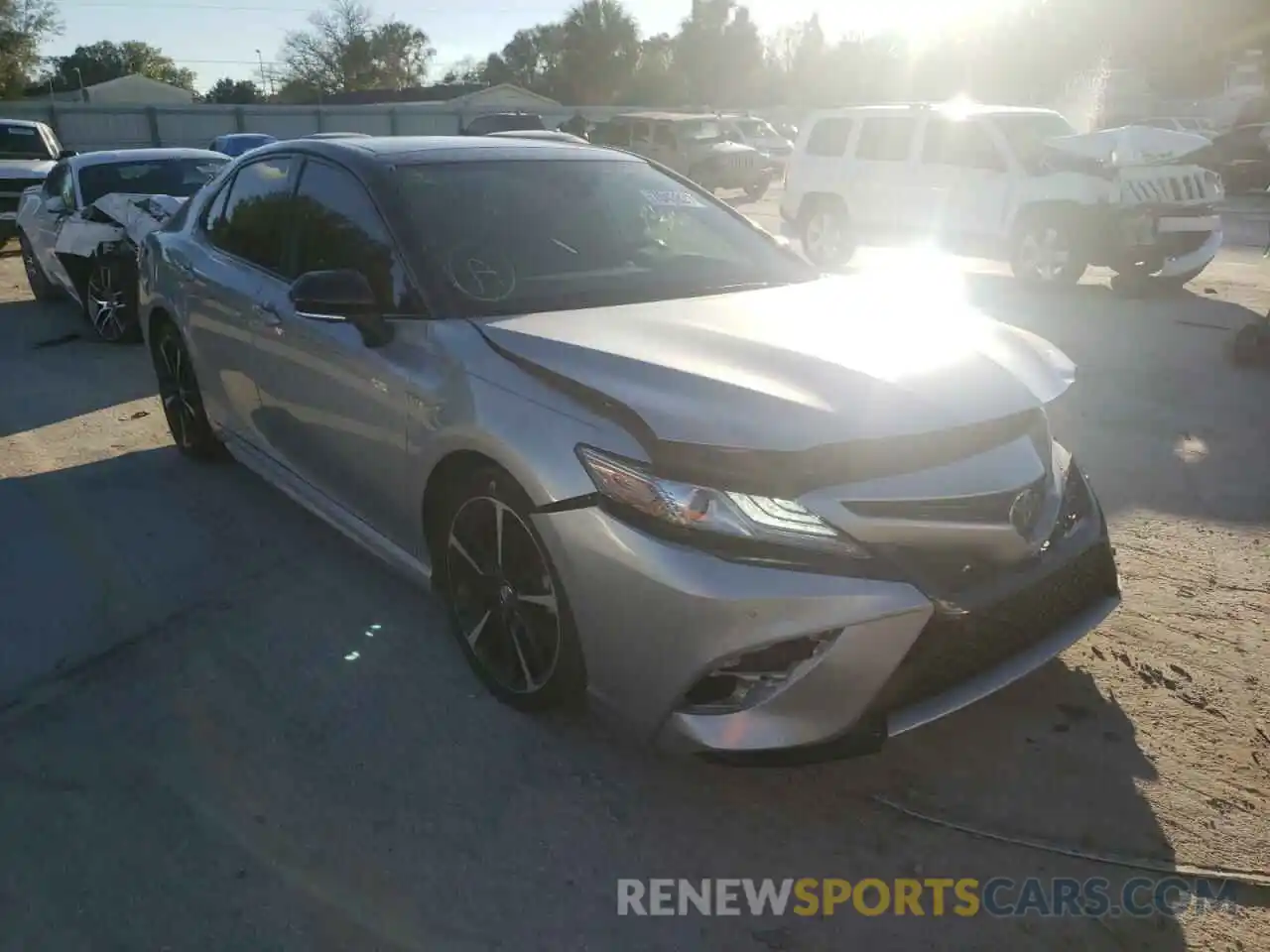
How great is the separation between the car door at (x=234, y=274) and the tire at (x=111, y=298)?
390cm

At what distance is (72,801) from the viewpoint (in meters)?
2.76

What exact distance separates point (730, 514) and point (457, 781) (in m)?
1.16

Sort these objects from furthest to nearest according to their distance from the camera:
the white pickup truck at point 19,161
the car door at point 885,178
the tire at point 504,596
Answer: the white pickup truck at point 19,161 < the car door at point 885,178 < the tire at point 504,596

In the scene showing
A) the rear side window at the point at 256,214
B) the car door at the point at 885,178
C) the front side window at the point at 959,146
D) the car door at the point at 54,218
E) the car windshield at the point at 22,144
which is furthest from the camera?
the car windshield at the point at 22,144

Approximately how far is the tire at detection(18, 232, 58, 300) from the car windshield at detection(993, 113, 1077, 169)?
34.4ft

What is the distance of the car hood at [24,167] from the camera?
14702mm

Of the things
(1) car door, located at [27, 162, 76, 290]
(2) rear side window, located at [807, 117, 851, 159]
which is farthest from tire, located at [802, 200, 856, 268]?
(1) car door, located at [27, 162, 76, 290]

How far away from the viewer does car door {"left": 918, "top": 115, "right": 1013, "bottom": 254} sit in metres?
10.8

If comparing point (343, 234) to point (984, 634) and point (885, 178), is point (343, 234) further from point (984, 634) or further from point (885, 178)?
point (885, 178)

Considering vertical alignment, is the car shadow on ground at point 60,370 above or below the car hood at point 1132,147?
below

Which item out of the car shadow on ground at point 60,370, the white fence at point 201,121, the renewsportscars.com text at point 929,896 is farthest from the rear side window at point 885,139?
the white fence at point 201,121

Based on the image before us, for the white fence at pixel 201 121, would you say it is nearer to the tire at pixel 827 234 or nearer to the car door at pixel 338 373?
the tire at pixel 827 234

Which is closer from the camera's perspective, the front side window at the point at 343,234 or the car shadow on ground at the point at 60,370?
the front side window at the point at 343,234

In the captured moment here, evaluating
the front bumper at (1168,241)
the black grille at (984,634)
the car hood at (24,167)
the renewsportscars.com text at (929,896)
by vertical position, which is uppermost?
the car hood at (24,167)
